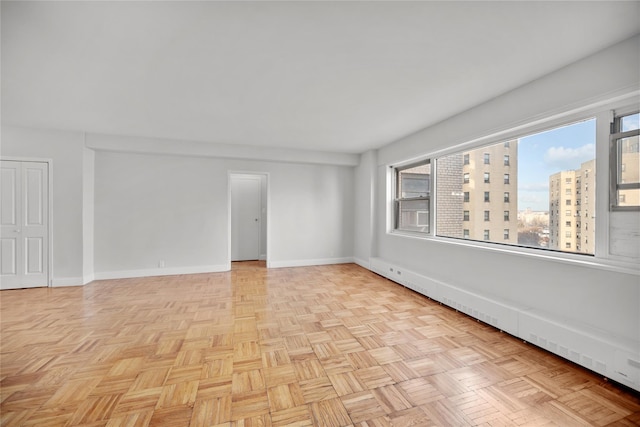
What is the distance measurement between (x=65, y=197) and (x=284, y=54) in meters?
4.55

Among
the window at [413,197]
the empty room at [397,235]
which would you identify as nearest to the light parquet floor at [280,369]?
the empty room at [397,235]

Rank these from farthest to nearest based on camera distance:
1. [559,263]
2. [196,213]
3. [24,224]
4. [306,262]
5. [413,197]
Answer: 1. [306,262]
2. [196,213]
3. [413,197]
4. [24,224]
5. [559,263]

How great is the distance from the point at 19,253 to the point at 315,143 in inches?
200

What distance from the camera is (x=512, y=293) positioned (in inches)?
113

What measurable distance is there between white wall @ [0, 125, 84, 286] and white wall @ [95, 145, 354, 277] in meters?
0.39

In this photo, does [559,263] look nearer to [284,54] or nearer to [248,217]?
[284,54]

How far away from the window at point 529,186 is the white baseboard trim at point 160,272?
4413 millimetres

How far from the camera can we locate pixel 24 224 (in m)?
4.30

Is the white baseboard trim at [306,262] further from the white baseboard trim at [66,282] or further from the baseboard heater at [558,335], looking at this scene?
the white baseboard trim at [66,282]

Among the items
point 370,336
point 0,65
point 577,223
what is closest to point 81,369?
point 370,336

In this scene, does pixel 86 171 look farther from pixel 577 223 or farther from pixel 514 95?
pixel 577 223

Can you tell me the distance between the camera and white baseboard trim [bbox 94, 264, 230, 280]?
16.2 feet

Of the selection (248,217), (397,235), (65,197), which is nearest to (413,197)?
(397,235)

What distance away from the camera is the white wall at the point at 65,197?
4.38m
